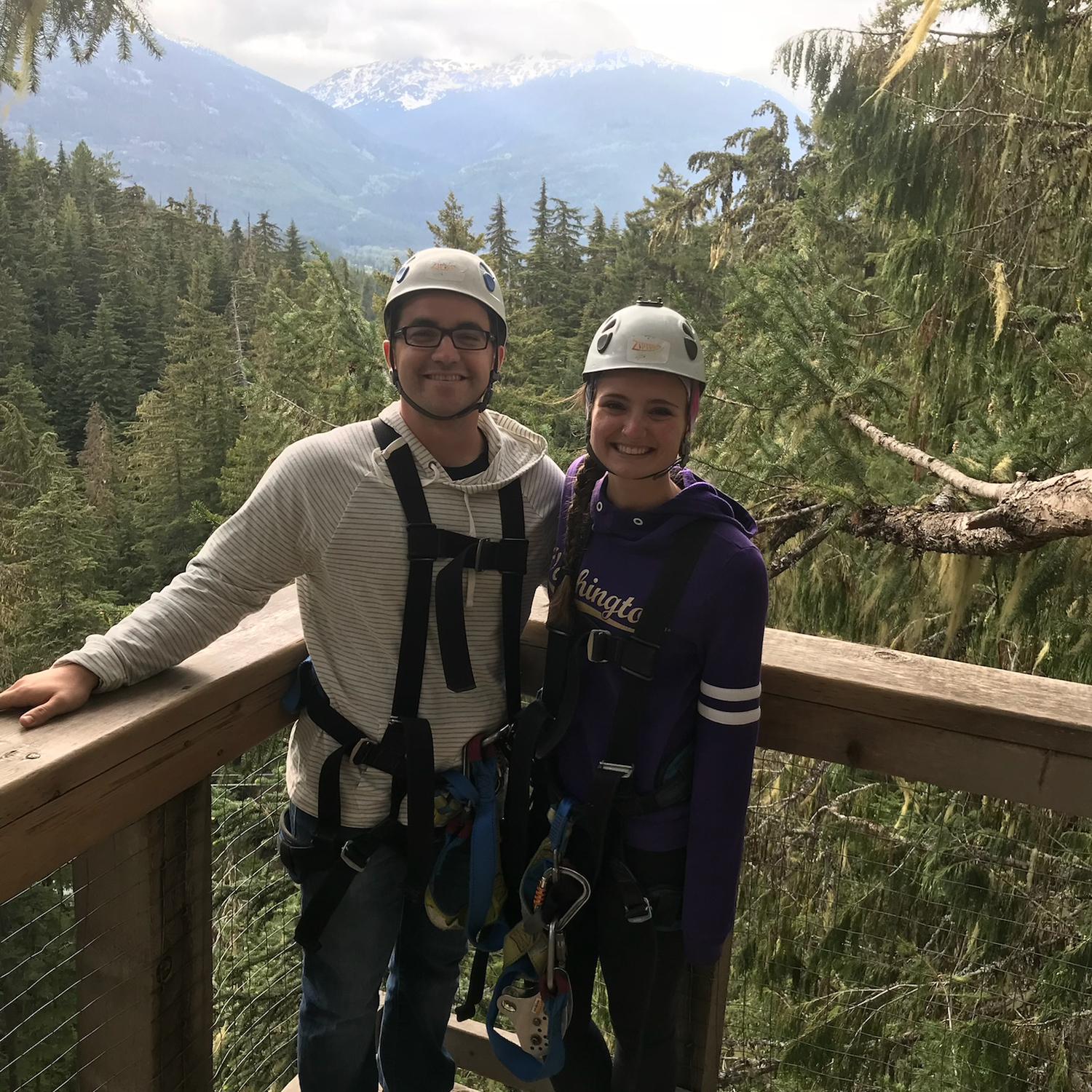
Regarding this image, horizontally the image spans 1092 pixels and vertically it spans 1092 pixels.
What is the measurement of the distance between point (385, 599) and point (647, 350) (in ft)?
2.11

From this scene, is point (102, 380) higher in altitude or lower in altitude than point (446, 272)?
lower

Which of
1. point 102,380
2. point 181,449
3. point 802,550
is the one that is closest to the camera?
point 802,550

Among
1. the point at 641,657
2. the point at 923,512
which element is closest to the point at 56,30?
the point at 923,512

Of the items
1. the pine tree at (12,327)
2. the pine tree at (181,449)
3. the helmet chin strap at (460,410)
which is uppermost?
the helmet chin strap at (460,410)

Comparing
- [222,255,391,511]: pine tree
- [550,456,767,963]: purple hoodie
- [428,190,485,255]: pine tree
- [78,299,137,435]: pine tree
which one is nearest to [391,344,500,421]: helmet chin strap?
[550,456,767,963]: purple hoodie

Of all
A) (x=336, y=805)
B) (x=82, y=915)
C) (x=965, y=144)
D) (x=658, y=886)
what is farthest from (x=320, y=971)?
(x=965, y=144)

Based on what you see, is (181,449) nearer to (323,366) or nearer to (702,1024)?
(323,366)

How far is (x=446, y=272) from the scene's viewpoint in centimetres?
166

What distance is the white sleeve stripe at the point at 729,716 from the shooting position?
147 centimetres

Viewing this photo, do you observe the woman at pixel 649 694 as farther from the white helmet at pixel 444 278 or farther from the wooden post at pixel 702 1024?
the white helmet at pixel 444 278

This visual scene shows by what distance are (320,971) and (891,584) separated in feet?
12.3

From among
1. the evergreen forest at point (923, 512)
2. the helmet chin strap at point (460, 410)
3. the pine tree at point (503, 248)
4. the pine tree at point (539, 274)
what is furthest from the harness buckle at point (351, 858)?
the pine tree at point (539, 274)

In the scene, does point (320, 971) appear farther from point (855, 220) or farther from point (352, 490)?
point (855, 220)

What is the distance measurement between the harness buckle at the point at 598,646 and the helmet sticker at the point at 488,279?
686 millimetres
